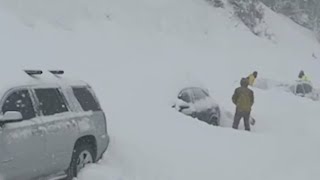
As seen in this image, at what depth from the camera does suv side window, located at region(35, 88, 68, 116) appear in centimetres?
984

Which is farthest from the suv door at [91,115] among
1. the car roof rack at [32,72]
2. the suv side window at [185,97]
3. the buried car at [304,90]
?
the buried car at [304,90]

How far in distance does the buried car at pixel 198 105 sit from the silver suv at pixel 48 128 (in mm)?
5745

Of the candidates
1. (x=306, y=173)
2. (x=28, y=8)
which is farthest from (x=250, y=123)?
(x=28, y=8)

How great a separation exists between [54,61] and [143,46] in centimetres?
804

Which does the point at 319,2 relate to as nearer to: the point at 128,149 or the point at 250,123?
the point at 250,123

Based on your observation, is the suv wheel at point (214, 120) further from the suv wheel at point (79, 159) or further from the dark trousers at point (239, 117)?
the suv wheel at point (79, 159)

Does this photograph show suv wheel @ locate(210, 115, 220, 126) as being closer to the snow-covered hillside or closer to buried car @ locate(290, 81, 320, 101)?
the snow-covered hillside

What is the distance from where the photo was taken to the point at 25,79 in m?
9.77

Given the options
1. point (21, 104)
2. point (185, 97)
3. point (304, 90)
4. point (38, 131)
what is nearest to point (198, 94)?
point (185, 97)

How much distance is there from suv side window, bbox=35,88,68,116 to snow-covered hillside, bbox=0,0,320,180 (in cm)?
73

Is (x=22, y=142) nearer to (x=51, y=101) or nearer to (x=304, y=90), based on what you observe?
(x=51, y=101)

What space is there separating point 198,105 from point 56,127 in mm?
7969

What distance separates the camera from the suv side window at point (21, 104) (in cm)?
915

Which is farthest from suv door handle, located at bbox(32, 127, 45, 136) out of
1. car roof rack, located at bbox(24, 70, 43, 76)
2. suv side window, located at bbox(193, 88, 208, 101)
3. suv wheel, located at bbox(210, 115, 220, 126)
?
suv wheel, located at bbox(210, 115, 220, 126)
